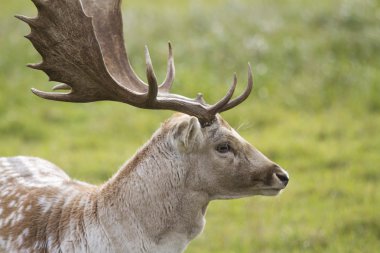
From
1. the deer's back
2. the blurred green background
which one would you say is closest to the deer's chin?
the deer's back

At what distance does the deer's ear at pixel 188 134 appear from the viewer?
4801 millimetres

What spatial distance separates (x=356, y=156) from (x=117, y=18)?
13.8ft

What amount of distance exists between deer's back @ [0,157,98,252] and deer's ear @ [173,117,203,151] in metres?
0.75

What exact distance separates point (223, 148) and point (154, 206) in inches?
22.8

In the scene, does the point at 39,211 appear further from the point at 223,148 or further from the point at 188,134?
the point at 223,148

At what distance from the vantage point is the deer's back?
4859 mm

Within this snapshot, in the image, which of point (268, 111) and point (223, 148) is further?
point (268, 111)

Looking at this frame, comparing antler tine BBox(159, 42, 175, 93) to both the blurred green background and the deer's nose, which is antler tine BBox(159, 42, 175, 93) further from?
the blurred green background

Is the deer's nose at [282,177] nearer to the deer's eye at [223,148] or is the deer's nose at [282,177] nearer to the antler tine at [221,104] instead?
the deer's eye at [223,148]

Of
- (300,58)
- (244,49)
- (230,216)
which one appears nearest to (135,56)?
(244,49)

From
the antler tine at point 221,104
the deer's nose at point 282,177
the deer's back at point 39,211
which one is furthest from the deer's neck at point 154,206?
the deer's nose at point 282,177

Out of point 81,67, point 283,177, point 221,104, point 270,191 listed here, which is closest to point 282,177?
point 283,177

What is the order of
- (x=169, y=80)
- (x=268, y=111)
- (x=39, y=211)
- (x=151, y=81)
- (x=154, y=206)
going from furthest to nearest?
(x=268, y=111) < (x=169, y=80) < (x=39, y=211) < (x=154, y=206) < (x=151, y=81)

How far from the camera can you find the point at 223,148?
495cm
